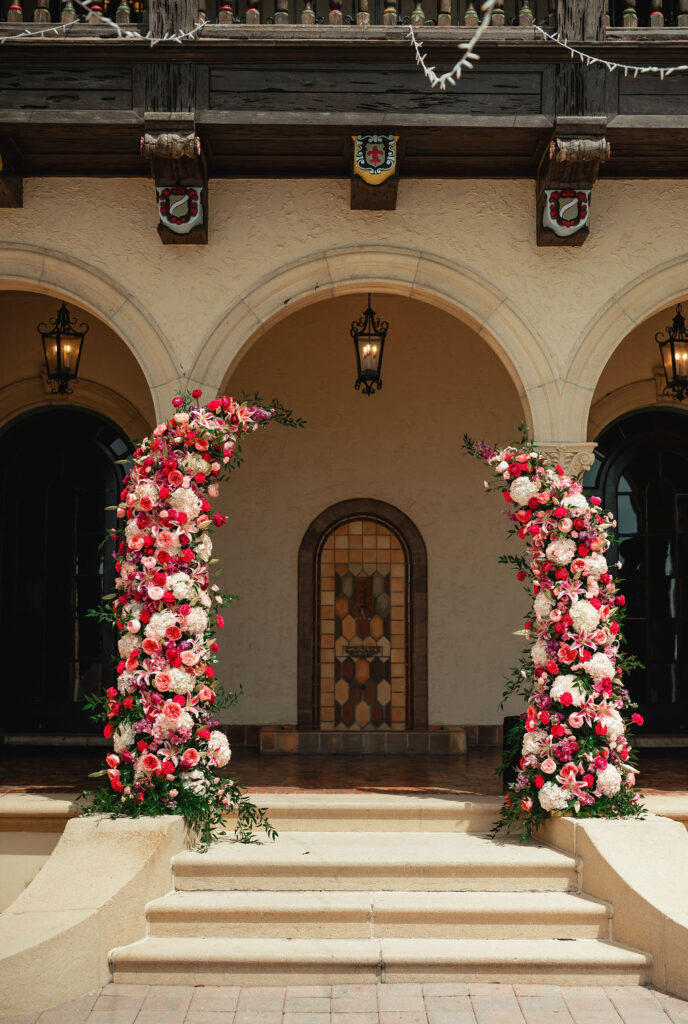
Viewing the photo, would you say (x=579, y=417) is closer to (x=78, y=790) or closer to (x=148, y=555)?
(x=148, y=555)

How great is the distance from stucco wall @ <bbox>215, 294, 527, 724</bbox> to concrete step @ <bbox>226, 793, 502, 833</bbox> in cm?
291

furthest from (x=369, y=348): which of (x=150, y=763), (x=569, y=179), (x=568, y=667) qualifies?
(x=150, y=763)

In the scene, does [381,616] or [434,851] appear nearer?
[434,851]

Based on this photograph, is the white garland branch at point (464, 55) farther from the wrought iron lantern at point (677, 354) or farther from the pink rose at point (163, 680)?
the pink rose at point (163, 680)

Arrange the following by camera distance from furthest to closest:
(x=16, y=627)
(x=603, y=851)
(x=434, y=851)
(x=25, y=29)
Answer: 1. (x=16, y=627)
2. (x=25, y=29)
3. (x=434, y=851)
4. (x=603, y=851)

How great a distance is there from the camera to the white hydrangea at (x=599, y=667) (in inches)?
243

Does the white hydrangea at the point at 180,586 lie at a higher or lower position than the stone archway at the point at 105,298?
lower

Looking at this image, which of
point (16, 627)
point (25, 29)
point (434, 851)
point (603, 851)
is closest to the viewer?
point (603, 851)

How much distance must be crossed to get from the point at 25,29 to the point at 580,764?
20.0 ft

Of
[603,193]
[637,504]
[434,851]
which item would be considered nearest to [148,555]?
[434,851]

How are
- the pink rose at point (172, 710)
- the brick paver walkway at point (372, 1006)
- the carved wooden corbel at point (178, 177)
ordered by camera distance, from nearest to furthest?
1. the brick paver walkway at point (372, 1006)
2. the pink rose at point (172, 710)
3. the carved wooden corbel at point (178, 177)

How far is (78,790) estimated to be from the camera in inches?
275

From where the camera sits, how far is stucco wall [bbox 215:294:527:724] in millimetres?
9594

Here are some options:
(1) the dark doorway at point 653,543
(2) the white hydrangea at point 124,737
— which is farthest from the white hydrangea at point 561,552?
(1) the dark doorway at point 653,543
